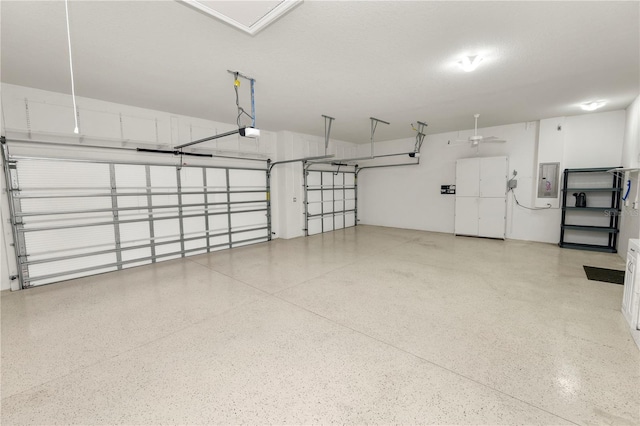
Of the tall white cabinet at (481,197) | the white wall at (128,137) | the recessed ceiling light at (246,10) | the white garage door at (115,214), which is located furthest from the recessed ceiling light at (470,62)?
the white garage door at (115,214)

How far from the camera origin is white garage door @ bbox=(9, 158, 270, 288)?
4027 mm

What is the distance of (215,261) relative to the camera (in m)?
5.34

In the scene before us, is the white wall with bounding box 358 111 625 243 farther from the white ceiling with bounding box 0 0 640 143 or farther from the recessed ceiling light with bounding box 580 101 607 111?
the white ceiling with bounding box 0 0 640 143

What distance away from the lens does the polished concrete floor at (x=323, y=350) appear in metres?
1.78

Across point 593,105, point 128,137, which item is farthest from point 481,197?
point 128,137

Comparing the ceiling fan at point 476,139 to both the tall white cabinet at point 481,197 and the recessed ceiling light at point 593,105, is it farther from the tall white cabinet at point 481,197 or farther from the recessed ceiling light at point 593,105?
the recessed ceiling light at point 593,105

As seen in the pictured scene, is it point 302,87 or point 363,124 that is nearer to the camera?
point 302,87

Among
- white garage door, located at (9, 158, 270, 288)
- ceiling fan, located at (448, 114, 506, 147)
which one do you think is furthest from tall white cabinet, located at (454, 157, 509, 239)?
white garage door, located at (9, 158, 270, 288)

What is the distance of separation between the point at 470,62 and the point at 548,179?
A: 188 inches

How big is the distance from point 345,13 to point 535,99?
4.29 m

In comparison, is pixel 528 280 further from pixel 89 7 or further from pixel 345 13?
pixel 89 7

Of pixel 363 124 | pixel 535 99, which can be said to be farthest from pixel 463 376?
pixel 363 124

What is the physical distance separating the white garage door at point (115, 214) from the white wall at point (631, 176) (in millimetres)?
7402

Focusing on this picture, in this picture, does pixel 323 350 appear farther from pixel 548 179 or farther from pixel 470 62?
pixel 548 179
